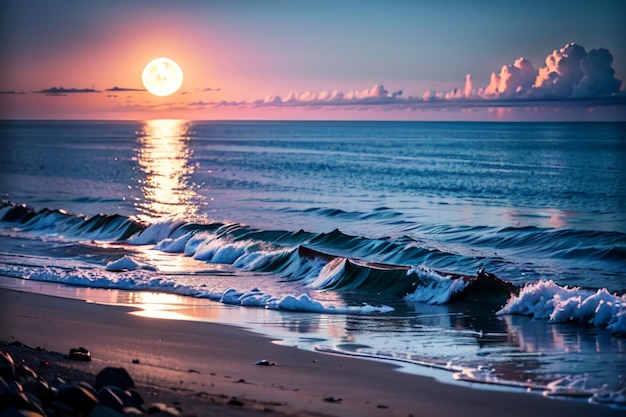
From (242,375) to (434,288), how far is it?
772 cm

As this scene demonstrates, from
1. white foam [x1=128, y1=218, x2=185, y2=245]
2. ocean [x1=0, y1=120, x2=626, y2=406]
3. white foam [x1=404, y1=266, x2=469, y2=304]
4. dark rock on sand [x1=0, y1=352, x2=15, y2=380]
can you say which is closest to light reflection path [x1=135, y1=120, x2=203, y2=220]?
ocean [x1=0, y1=120, x2=626, y2=406]

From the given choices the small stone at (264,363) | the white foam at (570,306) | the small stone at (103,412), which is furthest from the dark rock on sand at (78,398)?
the white foam at (570,306)

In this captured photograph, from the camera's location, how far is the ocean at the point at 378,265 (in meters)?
11.3

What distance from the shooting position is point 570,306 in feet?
44.1

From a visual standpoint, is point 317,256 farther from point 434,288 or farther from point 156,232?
point 156,232

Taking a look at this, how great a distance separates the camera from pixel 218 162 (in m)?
76.6

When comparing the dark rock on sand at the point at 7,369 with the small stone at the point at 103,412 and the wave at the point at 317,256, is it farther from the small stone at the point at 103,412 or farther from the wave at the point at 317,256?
the wave at the point at 317,256

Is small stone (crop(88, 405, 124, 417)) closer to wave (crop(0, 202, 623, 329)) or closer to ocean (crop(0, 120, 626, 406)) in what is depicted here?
ocean (crop(0, 120, 626, 406))

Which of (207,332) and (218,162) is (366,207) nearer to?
(207,332)

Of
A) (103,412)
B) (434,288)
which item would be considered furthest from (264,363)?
(434,288)

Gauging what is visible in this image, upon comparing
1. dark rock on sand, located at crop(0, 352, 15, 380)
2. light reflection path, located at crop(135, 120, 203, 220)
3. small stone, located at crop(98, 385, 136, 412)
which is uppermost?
light reflection path, located at crop(135, 120, 203, 220)

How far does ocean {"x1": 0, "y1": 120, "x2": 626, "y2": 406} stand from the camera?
37.0 ft

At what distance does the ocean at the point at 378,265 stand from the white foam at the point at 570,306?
0.03 meters

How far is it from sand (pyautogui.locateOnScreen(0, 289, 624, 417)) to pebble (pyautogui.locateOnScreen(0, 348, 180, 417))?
408mm
